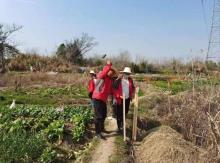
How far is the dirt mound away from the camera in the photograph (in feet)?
33.9

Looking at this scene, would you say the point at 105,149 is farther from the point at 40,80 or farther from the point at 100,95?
the point at 40,80

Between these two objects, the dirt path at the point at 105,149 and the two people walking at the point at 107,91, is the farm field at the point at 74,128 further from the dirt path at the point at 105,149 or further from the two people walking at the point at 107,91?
the two people walking at the point at 107,91

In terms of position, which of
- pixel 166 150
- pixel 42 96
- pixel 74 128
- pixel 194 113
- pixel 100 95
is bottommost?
pixel 166 150

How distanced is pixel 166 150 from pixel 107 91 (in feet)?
9.09

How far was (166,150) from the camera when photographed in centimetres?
1065

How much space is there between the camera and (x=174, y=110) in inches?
569

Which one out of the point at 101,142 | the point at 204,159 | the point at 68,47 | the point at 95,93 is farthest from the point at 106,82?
the point at 68,47

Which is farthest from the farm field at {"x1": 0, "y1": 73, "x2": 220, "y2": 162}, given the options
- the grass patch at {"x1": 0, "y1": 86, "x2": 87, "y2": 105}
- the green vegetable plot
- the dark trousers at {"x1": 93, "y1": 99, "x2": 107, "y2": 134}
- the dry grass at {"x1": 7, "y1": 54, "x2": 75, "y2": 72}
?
the dry grass at {"x1": 7, "y1": 54, "x2": 75, "y2": 72}

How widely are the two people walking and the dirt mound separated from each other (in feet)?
4.50

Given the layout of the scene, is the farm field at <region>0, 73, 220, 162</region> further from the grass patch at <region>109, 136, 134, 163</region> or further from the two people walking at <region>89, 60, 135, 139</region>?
the two people walking at <region>89, 60, 135, 139</region>

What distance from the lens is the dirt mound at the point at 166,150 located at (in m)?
10.3

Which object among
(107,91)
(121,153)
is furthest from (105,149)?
(107,91)

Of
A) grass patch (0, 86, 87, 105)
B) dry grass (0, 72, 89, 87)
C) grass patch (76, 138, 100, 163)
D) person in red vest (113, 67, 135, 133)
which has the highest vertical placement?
person in red vest (113, 67, 135, 133)

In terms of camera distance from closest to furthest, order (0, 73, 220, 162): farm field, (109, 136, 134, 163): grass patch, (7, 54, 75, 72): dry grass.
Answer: (109, 136, 134, 163): grass patch
(0, 73, 220, 162): farm field
(7, 54, 75, 72): dry grass
